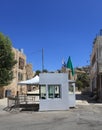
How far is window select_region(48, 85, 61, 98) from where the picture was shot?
80.0 ft

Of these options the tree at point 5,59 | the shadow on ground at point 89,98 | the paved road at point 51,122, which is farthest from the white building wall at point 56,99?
the tree at point 5,59

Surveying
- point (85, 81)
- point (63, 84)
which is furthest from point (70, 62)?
point (85, 81)

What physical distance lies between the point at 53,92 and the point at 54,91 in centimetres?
12

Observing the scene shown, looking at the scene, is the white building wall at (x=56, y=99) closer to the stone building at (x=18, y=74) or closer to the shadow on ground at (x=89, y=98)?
the shadow on ground at (x=89, y=98)

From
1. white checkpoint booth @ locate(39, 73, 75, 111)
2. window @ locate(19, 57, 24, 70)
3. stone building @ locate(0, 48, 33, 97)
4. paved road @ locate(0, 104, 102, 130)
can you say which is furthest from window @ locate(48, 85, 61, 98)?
window @ locate(19, 57, 24, 70)

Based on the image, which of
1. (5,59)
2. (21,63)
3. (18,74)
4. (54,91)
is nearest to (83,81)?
(21,63)

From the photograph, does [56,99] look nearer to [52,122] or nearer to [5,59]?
[52,122]

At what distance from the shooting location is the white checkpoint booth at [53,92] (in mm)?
24219

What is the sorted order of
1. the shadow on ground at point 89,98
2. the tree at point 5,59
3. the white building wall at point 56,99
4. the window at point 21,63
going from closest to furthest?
the white building wall at point 56,99 < the shadow on ground at point 89,98 < the tree at point 5,59 < the window at point 21,63

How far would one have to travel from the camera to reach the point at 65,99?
2444cm

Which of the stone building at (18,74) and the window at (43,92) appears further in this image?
the stone building at (18,74)

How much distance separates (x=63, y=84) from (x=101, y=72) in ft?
39.1

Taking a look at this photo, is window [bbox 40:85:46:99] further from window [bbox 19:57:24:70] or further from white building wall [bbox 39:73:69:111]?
window [bbox 19:57:24:70]

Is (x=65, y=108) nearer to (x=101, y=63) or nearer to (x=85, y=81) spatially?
(x=101, y=63)
